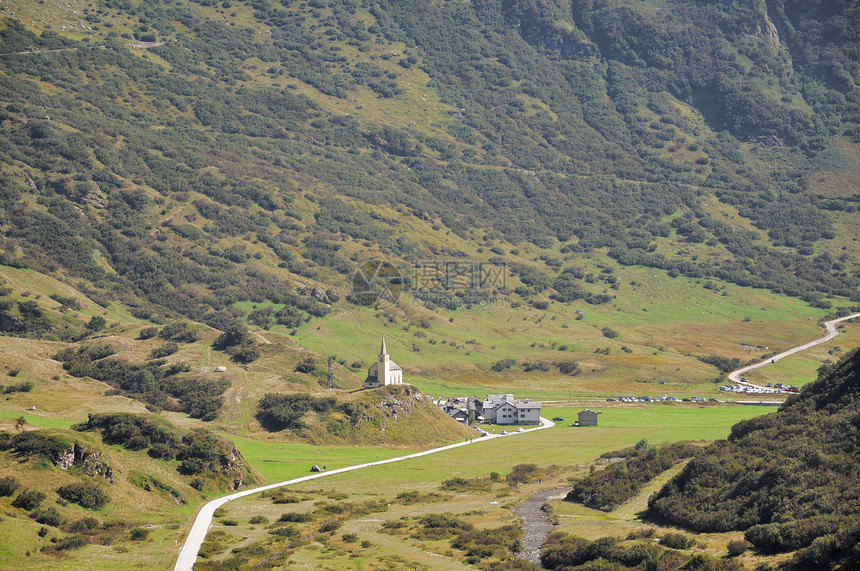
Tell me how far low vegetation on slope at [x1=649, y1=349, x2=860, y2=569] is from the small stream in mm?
9824

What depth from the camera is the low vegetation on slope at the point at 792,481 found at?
59094 millimetres

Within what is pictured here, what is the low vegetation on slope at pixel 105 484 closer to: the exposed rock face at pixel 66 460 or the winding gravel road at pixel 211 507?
the exposed rock face at pixel 66 460

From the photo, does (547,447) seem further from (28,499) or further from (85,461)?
(28,499)

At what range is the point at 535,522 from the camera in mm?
83625

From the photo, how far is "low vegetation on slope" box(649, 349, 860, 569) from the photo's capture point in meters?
59.1

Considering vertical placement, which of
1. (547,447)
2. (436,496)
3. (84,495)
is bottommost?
(436,496)

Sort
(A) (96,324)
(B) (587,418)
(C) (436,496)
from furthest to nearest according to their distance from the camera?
(A) (96,324) → (B) (587,418) → (C) (436,496)

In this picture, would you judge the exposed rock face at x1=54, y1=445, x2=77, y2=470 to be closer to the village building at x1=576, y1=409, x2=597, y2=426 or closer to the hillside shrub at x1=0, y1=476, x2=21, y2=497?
the hillside shrub at x1=0, y1=476, x2=21, y2=497

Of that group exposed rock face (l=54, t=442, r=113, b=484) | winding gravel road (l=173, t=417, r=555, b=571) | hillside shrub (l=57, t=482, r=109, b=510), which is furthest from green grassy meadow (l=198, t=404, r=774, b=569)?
exposed rock face (l=54, t=442, r=113, b=484)

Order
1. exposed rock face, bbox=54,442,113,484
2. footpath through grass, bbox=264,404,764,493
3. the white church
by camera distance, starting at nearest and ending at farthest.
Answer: exposed rock face, bbox=54,442,113,484 → footpath through grass, bbox=264,404,764,493 → the white church

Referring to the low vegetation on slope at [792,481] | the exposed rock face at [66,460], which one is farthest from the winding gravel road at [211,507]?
the low vegetation on slope at [792,481]

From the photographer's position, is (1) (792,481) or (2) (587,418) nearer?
(1) (792,481)

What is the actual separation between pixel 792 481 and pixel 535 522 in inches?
924

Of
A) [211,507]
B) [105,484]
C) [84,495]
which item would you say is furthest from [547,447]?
[84,495]
